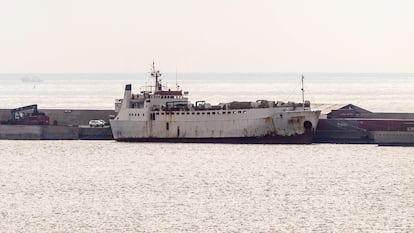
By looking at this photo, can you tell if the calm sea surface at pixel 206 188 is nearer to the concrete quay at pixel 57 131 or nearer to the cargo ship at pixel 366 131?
the cargo ship at pixel 366 131

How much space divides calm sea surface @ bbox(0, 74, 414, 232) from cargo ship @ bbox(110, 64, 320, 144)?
1321mm

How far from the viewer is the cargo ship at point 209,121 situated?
10031 cm

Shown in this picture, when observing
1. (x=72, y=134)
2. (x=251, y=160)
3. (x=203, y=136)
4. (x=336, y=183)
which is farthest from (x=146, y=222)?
(x=72, y=134)

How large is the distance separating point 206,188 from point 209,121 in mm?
29295

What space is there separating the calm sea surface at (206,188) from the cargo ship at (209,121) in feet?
4.33

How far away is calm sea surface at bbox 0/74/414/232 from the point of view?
60156mm

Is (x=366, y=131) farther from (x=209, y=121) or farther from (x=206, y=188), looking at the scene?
(x=206, y=188)

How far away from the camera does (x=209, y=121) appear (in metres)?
103

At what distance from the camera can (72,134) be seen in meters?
111

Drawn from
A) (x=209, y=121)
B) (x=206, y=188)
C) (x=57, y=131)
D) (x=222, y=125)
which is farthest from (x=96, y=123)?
(x=206, y=188)

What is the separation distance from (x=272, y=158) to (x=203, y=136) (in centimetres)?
1364

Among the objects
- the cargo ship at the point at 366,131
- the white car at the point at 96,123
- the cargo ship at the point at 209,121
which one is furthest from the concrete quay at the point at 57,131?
the cargo ship at the point at 366,131

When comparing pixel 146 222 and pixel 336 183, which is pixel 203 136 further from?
pixel 146 222

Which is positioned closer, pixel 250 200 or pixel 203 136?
pixel 250 200
